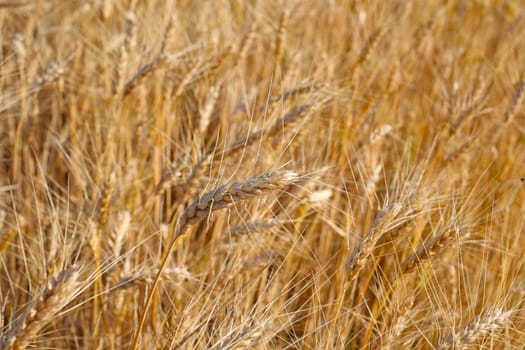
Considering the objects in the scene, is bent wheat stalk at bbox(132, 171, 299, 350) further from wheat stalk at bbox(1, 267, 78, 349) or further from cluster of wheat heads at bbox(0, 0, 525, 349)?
wheat stalk at bbox(1, 267, 78, 349)

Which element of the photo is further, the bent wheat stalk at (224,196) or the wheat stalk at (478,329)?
the wheat stalk at (478,329)

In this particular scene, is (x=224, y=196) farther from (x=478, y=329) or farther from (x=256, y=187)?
(x=478, y=329)

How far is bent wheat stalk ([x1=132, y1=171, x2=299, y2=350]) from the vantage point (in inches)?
45.4

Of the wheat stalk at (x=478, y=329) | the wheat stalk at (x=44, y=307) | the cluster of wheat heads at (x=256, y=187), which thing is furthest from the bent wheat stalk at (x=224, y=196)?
the wheat stalk at (x=478, y=329)

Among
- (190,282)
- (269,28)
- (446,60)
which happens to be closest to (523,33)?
(446,60)

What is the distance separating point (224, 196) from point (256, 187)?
0.25 ft

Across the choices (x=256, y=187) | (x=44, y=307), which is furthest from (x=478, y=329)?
(x=44, y=307)

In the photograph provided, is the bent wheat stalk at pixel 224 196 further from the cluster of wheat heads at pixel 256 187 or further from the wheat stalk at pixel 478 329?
the wheat stalk at pixel 478 329

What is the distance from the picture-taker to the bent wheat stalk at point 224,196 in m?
1.15

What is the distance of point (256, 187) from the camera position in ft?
3.85

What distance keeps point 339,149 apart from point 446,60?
3.44 ft

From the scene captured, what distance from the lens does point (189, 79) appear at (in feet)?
6.83

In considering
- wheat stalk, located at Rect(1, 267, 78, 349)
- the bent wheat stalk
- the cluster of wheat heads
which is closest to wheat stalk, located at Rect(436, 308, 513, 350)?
the cluster of wheat heads

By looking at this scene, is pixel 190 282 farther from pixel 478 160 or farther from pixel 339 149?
pixel 478 160
